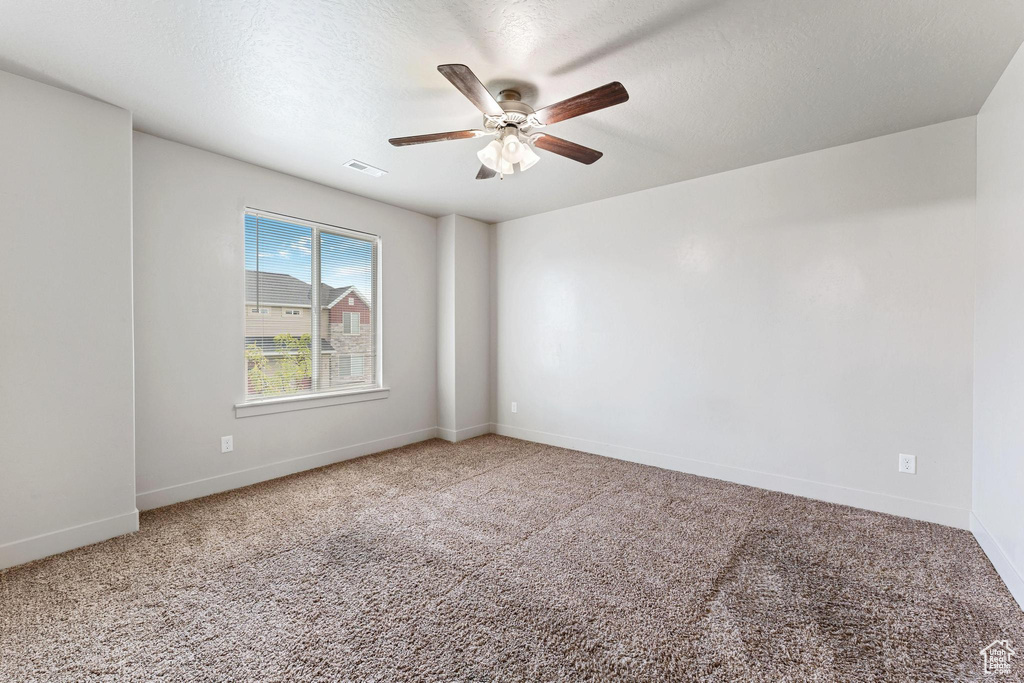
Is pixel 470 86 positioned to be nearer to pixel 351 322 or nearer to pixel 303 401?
pixel 351 322

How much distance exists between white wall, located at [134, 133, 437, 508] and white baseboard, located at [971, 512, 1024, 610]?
4.39 meters

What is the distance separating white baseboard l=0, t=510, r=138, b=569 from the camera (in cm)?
223

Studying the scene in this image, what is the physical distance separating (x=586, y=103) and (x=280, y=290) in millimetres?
2931

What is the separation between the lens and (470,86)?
1.88 metres

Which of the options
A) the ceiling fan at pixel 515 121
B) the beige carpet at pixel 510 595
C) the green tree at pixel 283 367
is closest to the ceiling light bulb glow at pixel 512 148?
the ceiling fan at pixel 515 121

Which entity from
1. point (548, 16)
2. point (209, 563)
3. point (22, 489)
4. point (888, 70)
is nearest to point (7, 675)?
point (209, 563)

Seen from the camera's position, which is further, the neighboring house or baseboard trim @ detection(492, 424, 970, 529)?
the neighboring house

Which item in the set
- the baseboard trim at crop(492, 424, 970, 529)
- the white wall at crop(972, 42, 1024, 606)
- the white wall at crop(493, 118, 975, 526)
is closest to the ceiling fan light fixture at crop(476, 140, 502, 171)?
the white wall at crop(493, 118, 975, 526)

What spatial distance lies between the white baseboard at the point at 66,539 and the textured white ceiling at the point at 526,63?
7.98ft

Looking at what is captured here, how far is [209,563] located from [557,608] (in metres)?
1.82

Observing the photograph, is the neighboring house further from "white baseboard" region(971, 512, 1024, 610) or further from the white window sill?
"white baseboard" region(971, 512, 1024, 610)

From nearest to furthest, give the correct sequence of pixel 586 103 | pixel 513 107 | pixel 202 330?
pixel 586 103, pixel 513 107, pixel 202 330

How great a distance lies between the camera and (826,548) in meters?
2.42
